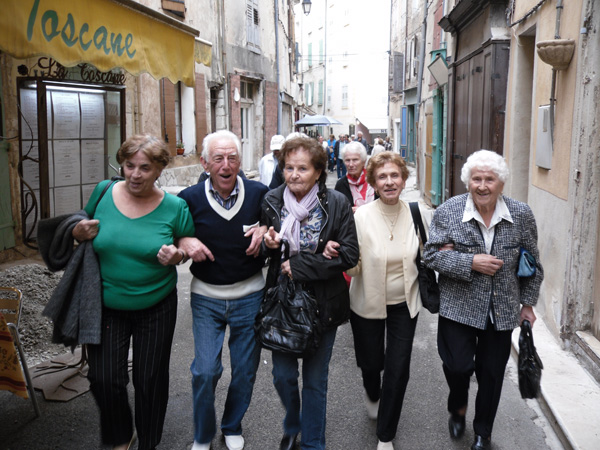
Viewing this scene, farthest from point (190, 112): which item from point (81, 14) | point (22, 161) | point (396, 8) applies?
point (396, 8)

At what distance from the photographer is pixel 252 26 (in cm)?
1859

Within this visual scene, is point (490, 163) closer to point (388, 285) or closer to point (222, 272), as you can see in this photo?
point (388, 285)

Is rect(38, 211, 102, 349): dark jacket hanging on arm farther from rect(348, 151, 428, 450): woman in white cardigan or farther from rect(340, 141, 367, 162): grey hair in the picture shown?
rect(340, 141, 367, 162): grey hair

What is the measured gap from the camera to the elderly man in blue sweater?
322 centimetres

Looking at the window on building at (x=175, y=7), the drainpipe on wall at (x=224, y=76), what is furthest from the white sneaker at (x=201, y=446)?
the drainpipe on wall at (x=224, y=76)

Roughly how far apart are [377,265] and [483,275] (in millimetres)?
579

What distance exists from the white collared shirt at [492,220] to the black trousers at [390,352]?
58cm

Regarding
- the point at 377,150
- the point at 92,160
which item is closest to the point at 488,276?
the point at 377,150

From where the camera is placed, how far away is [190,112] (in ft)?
44.8

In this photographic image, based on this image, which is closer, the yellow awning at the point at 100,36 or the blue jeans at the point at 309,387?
the blue jeans at the point at 309,387

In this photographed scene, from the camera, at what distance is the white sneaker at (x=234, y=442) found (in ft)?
11.3

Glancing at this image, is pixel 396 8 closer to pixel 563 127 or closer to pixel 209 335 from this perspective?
pixel 563 127

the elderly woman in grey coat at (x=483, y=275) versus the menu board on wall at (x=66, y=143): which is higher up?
the menu board on wall at (x=66, y=143)

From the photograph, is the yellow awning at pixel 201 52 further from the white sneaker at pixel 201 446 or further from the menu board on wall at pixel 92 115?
the white sneaker at pixel 201 446
